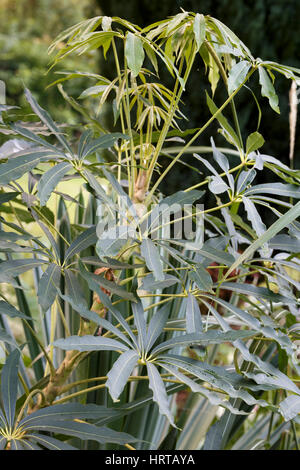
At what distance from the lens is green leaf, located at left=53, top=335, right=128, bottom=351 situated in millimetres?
426

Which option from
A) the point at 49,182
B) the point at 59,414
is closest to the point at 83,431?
the point at 59,414

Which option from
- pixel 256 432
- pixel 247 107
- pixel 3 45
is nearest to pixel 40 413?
pixel 256 432

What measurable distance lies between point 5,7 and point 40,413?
24.1 feet

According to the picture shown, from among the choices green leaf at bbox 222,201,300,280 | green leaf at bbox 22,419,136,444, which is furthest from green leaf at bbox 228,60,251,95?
green leaf at bbox 22,419,136,444

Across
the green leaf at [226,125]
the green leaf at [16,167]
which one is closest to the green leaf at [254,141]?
the green leaf at [226,125]

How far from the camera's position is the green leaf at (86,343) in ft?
1.40

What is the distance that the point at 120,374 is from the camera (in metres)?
0.41

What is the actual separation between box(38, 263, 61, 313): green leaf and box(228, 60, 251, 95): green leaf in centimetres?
24

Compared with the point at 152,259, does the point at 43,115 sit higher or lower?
higher

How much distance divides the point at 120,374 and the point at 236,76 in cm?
30

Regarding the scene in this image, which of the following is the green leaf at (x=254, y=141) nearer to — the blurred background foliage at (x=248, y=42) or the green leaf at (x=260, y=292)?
the green leaf at (x=260, y=292)

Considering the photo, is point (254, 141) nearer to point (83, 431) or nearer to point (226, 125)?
point (226, 125)

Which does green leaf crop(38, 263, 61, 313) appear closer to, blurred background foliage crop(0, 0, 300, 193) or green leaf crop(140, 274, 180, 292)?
green leaf crop(140, 274, 180, 292)

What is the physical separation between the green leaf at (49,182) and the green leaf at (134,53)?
107 mm
